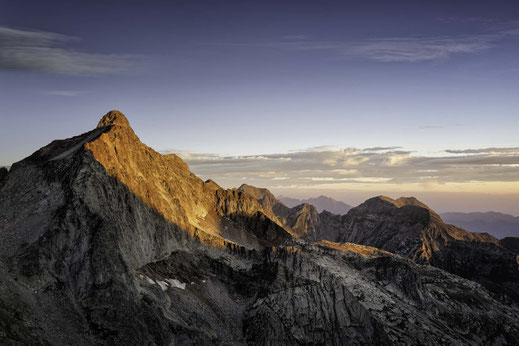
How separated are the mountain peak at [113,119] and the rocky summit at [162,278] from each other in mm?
527

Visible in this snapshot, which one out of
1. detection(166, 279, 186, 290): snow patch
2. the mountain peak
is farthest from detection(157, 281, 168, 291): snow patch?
the mountain peak

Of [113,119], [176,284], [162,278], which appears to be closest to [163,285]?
[162,278]

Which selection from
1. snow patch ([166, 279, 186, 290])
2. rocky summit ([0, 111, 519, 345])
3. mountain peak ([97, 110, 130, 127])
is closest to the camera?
rocky summit ([0, 111, 519, 345])

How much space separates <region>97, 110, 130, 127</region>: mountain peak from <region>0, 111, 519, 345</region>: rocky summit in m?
0.53

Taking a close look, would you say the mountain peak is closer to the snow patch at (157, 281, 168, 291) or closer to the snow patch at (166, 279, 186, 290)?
the snow patch at (166, 279, 186, 290)

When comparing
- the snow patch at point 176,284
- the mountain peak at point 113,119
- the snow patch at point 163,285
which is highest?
the mountain peak at point 113,119

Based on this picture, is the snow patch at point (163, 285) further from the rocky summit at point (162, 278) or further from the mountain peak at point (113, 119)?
the mountain peak at point (113, 119)

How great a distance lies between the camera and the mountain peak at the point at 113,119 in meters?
128

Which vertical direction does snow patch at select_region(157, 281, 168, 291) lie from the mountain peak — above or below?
below

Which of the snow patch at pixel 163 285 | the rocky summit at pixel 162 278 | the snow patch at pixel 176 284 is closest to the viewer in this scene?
the rocky summit at pixel 162 278

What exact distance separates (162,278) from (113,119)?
64.6m

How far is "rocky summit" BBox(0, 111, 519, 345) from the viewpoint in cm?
6350

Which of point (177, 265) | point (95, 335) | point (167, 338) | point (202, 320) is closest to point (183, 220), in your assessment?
point (177, 265)

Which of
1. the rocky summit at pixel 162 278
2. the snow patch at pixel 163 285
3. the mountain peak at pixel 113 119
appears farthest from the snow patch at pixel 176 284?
the mountain peak at pixel 113 119
